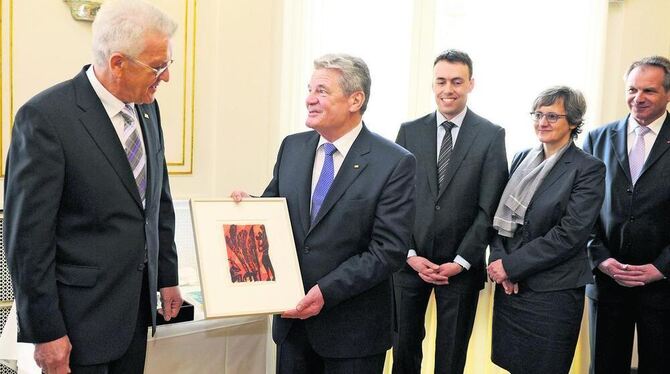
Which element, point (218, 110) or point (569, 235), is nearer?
point (569, 235)

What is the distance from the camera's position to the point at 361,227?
7.47 ft

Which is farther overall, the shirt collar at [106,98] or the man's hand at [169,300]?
the man's hand at [169,300]

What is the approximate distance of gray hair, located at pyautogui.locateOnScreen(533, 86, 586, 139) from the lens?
9.48 ft

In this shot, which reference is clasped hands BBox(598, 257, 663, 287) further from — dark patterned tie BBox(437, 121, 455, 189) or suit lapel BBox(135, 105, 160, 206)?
suit lapel BBox(135, 105, 160, 206)

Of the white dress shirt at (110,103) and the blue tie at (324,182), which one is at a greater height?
the white dress shirt at (110,103)

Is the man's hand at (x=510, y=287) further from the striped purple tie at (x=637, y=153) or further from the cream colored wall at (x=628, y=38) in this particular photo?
the cream colored wall at (x=628, y=38)

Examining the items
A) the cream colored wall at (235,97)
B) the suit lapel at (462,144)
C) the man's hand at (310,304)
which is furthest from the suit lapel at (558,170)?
the cream colored wall at (235,97)

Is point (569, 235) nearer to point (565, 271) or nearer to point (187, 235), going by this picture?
point (565, 271)

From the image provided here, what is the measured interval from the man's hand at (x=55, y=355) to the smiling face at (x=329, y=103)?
1017 mm

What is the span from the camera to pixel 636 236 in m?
3.12

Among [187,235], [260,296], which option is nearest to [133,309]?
[260,296]

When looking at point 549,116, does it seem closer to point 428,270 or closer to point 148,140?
point 428,270

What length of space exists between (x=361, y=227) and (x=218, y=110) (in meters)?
1.43

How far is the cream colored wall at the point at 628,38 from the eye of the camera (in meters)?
4.10
